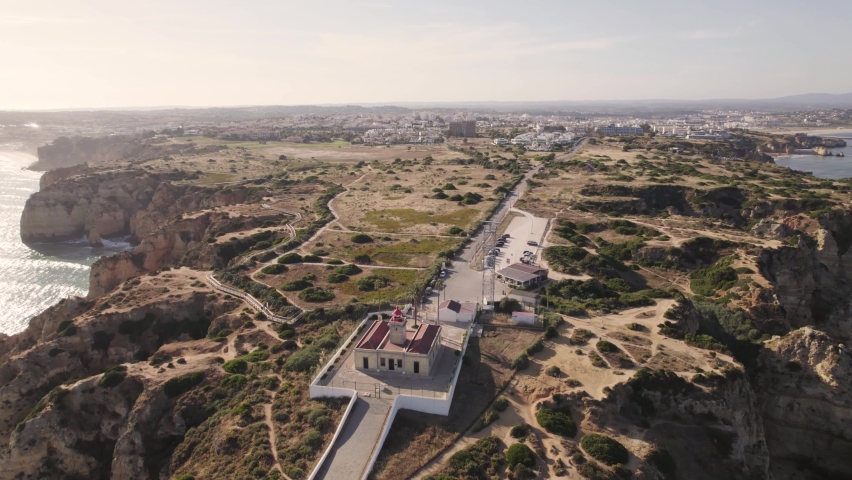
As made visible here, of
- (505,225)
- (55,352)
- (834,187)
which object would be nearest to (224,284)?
(55,352)

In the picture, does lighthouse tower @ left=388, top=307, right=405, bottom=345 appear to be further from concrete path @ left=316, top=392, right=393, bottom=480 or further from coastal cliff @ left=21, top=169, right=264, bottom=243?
coastal cliff @ left=21, top=169, right=264, bottom=243

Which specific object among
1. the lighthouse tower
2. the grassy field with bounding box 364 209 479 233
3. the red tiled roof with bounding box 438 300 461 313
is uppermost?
the lighthouse tower

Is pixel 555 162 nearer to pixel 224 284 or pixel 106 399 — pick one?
pixel 224 284

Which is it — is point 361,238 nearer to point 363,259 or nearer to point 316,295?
point 363,259

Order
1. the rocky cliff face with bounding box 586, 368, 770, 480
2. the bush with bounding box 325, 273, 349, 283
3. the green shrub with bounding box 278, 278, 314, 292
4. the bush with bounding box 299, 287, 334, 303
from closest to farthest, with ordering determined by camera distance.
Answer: the rocky cliff face with bounding box 586, 368, 770, 480
the bush with bounding box 299, 287, 334, 303
the green shrub with bounding box 278, 278, 314, 292
the bush with bounding box 325, 273, 349, 283

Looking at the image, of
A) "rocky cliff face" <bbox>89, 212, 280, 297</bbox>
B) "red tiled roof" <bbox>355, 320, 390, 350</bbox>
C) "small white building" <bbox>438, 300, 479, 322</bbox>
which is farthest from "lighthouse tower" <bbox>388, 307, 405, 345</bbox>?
"rocky cliff face" <bbox>89, 212, 280, 297</bbox>

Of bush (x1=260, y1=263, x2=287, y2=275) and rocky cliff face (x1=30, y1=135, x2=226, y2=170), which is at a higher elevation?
rocky cliff face (x1=30, y1=135, x2=226, y2=170)

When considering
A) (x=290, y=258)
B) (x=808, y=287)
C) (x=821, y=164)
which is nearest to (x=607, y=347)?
(x=808, y=287)
